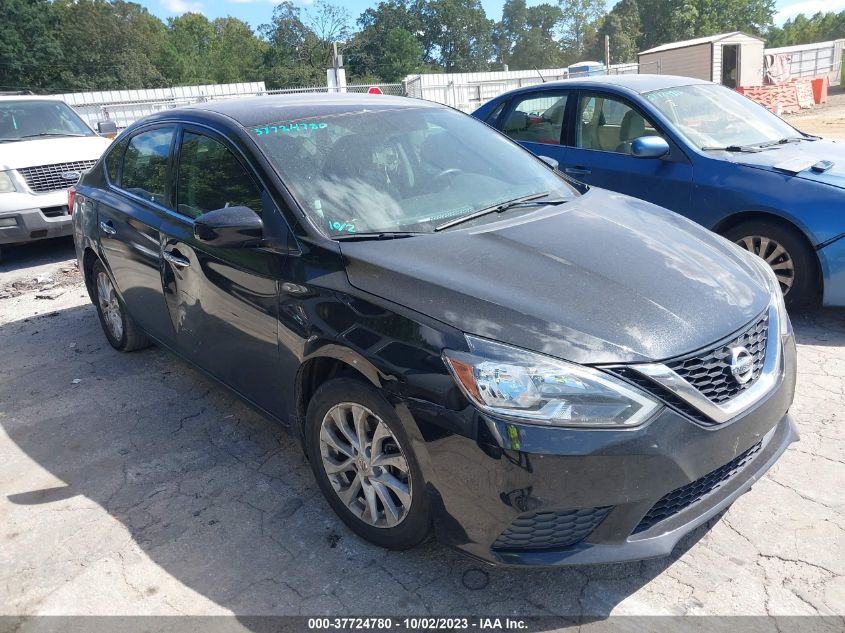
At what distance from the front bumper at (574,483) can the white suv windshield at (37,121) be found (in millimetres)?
8734

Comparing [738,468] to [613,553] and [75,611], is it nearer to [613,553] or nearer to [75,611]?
[613,553]

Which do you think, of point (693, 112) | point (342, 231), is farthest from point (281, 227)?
point (693, 112)

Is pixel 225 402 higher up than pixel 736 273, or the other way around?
pixel 736 273

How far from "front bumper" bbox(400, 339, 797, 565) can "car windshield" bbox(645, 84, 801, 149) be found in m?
3.49

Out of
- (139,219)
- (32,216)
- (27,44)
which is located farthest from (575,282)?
(27,44)

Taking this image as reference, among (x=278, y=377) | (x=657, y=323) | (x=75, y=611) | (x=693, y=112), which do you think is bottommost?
(x=75, y=611)

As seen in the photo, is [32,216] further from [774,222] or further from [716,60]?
[716,60]

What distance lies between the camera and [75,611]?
8.52 ft

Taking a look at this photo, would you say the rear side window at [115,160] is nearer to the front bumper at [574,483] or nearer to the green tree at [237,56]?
the front bumper at [574,483]

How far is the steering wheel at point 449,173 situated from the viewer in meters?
3.33

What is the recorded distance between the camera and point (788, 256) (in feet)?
15.0

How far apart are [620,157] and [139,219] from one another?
3623mm

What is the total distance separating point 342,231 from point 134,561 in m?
1.62

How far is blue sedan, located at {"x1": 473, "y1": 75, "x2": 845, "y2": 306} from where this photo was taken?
4477 mm
